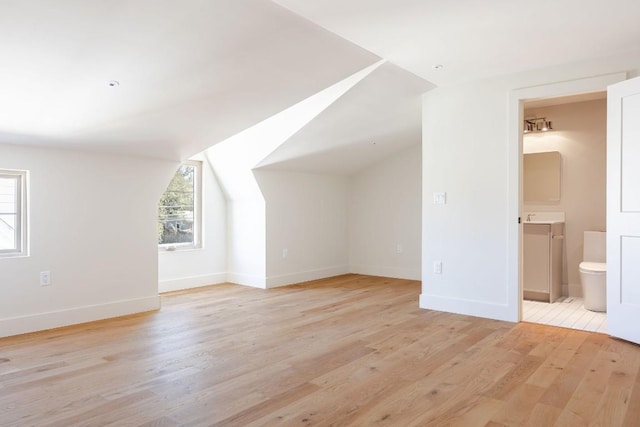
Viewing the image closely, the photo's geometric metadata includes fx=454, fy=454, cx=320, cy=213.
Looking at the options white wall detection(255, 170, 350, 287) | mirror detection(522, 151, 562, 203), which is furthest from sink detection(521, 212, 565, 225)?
white wall detection(255, 170, 350, 287)

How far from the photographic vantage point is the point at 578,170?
501cm

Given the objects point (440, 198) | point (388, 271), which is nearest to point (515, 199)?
point (440, 198)

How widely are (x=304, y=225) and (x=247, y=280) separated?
1072 millimetres

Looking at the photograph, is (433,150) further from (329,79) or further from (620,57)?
(620,57)

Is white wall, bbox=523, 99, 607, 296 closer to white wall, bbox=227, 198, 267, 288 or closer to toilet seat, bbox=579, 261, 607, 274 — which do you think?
toilet seat, bbox=579, 261, 607, 274

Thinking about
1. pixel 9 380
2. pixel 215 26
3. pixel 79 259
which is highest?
pixel 215 26

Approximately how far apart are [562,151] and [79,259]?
5.07 metres

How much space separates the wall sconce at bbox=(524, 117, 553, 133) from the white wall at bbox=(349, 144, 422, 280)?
1.43 m

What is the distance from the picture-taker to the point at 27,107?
2.97m

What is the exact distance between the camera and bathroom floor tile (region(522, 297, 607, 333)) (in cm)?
379

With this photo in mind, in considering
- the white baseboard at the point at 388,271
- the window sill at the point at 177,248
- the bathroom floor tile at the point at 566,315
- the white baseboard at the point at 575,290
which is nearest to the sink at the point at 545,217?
the white baseboard at the point at 575,290

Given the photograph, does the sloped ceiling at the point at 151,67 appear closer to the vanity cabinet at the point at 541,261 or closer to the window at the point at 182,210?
the window at the point at 182,210

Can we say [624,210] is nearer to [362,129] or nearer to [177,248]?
[362,129]

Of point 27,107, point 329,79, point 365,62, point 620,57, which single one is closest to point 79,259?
point 27,107
